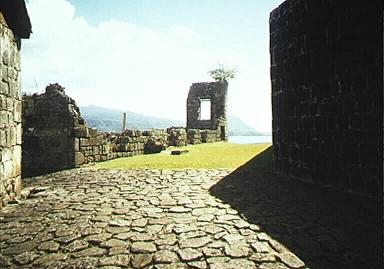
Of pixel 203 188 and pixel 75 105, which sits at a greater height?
pixel 75 105

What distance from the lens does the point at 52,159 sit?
9.79 metres

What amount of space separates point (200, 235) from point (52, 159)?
7760mm

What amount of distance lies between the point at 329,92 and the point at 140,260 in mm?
4849

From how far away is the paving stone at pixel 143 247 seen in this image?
3307 millimetres

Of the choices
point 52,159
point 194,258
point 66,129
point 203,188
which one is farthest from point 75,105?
point 194,258

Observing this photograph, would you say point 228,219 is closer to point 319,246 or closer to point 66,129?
point 319,246

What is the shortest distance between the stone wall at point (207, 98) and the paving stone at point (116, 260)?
2065cm

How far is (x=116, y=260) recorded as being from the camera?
3.10m

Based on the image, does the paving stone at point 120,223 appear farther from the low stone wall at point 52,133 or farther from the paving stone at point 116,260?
the low stone wall at point 52,133

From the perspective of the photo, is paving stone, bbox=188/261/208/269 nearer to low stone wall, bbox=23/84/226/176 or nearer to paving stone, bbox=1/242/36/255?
paving stone, bbox=1/242/36/255

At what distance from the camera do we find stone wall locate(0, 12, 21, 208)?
5395mm

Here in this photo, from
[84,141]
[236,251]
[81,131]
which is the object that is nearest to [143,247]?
[236,251]

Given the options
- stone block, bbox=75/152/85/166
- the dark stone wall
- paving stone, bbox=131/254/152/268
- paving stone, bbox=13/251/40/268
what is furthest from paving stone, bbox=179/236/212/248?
stone block, bbox=75/152/85/166

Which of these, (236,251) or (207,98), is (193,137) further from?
(236,251)
